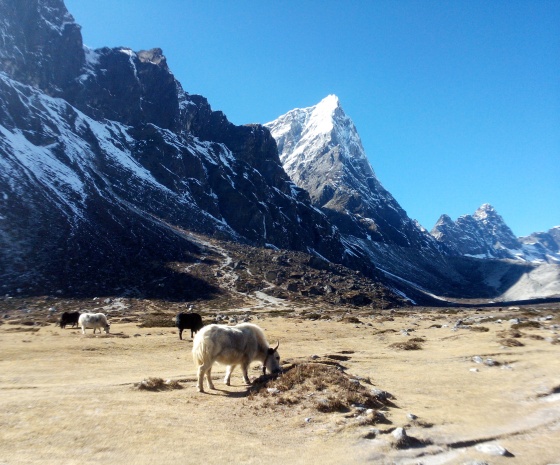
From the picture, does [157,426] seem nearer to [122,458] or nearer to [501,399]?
[122,458]

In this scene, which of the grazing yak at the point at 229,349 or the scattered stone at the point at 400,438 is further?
the grazing yak at the point at 229,349

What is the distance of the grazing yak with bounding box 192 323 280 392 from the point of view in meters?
14.1

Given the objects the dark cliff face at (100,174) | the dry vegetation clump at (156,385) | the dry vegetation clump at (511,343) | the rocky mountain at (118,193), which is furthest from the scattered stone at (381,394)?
the dark cliff face at (100,174)

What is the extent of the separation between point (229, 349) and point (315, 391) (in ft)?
11.4

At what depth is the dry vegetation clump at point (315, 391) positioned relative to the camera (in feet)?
39.4

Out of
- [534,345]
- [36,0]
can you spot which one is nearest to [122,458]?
[534,345]

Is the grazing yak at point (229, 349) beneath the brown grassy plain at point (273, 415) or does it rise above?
above

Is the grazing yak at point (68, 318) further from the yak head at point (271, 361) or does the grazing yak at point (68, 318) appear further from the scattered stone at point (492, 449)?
the scattered stone at point (492, 449)

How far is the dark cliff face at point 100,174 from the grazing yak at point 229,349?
2626 inches

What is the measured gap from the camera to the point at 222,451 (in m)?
8.98

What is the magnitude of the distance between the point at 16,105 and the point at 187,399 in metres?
144

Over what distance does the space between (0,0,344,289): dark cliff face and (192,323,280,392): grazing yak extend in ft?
219

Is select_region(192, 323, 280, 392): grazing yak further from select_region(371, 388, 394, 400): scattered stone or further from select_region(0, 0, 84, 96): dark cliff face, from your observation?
select_region(0, 0, 84, 96): dark cliff face

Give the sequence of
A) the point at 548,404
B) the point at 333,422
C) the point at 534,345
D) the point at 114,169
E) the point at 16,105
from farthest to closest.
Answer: the point at 114,169, the point at 16,105, the point at 534,345, the point at 548,404, the point at 333,422
